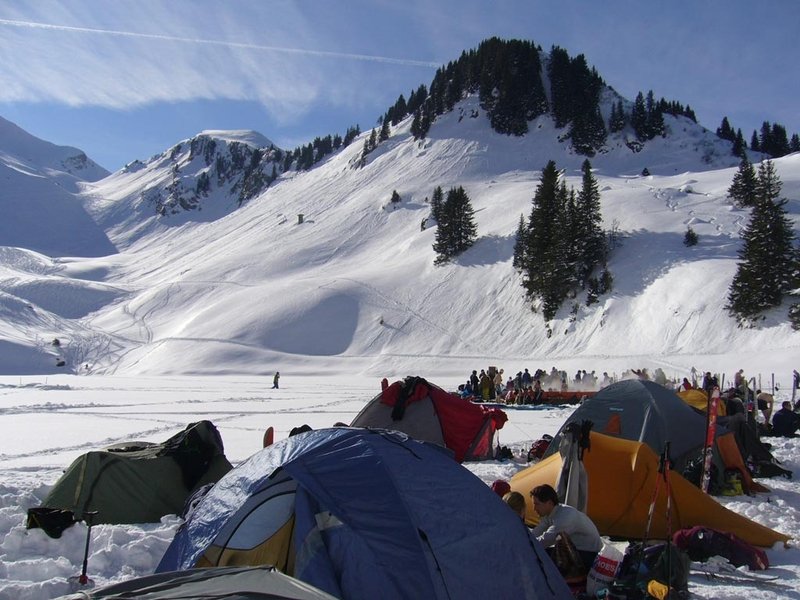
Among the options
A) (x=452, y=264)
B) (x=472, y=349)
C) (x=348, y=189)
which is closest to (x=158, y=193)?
(x=348, y=189)

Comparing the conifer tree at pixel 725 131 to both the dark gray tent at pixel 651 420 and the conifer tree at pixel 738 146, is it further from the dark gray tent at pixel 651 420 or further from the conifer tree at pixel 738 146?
the dark gray tent at pixel 651 420

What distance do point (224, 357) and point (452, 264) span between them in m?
23.7

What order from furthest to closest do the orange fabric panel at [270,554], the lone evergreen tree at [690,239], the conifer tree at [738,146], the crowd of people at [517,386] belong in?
the conifer tree at [738,146]
the lone evergreen tree at [690,239]
the crowd of people at [517,386]
the orange fabric panel at [270,554]

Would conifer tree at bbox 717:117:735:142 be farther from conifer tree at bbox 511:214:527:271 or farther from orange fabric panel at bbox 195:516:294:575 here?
orange fabric panel at bbox 195:516:294:575

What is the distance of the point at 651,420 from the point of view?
9820mm

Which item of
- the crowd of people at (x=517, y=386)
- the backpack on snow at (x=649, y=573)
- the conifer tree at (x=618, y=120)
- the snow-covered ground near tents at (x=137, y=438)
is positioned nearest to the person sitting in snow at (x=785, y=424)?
the snow-covered ground near tents at (x=137, y=438)

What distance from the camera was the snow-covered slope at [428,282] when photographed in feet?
135

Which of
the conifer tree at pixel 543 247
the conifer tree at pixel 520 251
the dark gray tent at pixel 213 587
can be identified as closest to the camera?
the dark gray tent at pixel 213 587

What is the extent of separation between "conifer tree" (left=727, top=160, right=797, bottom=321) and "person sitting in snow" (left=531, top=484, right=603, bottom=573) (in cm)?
3472

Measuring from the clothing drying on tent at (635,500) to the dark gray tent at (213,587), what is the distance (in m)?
5.37

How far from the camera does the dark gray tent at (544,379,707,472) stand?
9758 millimetres

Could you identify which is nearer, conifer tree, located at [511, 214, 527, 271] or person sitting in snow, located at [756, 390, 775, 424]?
person sitting in snow, located at [756, 390, 775, 424]

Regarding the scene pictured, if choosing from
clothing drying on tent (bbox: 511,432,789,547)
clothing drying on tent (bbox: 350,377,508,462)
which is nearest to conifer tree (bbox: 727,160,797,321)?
clothing drying on tent (bbox: 350,377,508,462)

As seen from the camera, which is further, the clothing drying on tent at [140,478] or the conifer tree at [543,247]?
the conifer tree at [543,247]
